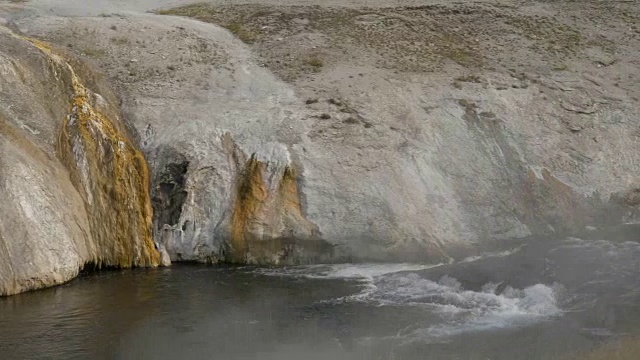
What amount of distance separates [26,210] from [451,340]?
1015 centimetres

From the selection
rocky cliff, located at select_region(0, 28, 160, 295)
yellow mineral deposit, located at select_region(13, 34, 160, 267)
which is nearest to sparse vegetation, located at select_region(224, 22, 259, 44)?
rocky cliff, located at select_region(0, 28, 160, 295)

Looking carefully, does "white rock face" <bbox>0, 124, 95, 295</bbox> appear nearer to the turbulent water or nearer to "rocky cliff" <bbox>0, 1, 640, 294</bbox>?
"rocky cliff" <bbox>0, 1, 640, 294</bbox>

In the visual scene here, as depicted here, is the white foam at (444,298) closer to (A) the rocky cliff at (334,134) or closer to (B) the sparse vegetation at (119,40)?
(A) the rocky cliff at (334,134)

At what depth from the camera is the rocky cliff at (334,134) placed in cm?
2156

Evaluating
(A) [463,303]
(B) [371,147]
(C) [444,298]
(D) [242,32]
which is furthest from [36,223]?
(D) [242,32]

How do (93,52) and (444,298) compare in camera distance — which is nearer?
(444,298)

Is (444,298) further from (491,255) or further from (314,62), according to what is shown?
(314,62)

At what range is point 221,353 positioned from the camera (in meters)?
14.9

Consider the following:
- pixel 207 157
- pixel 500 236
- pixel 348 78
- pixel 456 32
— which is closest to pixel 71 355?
pixel 207 157

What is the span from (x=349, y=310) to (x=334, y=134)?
24.7 ft

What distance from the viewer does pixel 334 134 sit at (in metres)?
23.7

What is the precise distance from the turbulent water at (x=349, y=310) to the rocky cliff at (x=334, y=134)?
1.17m

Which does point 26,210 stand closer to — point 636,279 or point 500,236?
point 500,236

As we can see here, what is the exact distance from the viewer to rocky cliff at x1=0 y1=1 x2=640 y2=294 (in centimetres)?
2156
